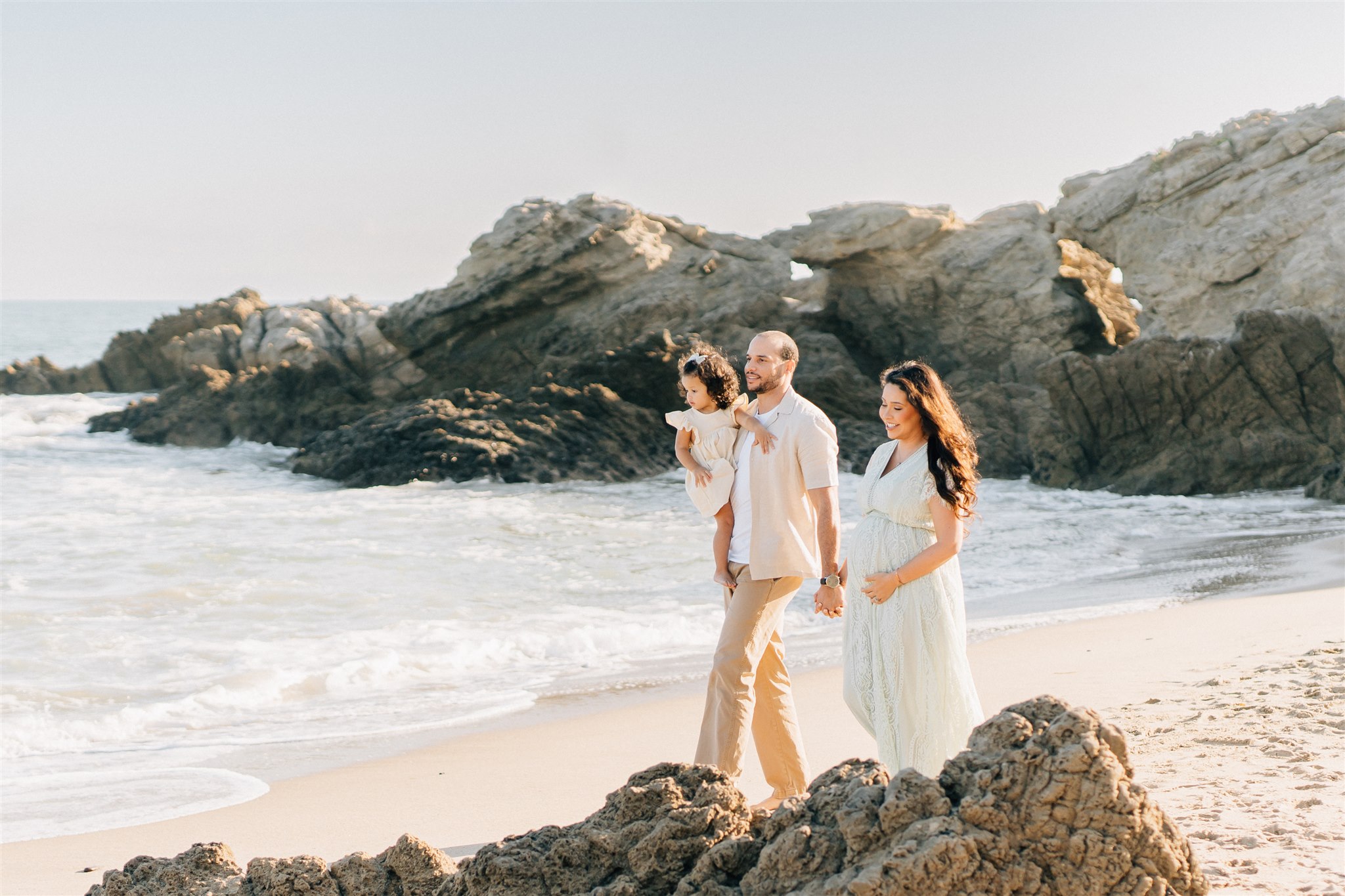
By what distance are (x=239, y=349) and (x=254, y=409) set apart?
4.89m

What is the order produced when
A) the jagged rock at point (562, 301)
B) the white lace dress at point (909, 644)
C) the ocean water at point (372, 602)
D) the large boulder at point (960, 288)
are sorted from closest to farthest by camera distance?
the white lace dress at point (909, 644) < the ocean water at point (372, 602) < the large boulder at point (960, 288) < the jagged rock at point (562, 301)

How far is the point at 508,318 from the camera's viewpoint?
24688 mm

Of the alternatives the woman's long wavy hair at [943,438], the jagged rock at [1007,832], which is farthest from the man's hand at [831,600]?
the jagged rock at [1007,832]

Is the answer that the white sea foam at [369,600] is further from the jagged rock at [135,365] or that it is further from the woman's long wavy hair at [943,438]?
the jagged rock at [135,365]

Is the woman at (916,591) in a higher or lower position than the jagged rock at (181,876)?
higher

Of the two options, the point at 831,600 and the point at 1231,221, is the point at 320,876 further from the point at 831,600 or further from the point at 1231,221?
the point at 1231,221

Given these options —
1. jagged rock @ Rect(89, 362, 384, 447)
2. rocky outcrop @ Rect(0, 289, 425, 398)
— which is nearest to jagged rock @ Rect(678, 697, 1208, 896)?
jagged rock @ Rect(89, 362, 384, 447)

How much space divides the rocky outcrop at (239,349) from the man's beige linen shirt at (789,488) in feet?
69.9

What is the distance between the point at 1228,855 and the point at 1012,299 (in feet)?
70.4

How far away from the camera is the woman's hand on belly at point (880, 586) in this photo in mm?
3566

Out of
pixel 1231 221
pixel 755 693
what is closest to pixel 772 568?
pixel 755 693

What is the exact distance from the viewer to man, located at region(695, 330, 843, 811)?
4160 mm

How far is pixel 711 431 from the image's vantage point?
4.64m

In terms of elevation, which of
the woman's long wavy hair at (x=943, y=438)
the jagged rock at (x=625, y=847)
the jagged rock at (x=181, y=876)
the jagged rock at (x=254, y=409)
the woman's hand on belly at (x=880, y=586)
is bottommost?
the jagged rock at (x=181, y=876)
